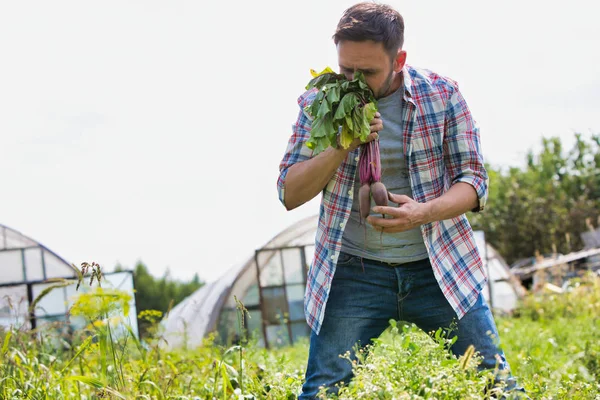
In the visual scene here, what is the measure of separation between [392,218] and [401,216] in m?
0.12

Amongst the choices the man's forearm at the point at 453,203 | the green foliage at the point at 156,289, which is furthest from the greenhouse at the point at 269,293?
the man's forearm at the point at 453,203

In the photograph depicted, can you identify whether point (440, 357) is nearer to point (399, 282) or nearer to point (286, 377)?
point (399, 282)

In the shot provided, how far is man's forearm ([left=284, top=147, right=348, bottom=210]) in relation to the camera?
8.68 feet

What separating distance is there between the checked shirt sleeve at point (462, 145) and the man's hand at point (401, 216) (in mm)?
278

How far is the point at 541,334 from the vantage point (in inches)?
265

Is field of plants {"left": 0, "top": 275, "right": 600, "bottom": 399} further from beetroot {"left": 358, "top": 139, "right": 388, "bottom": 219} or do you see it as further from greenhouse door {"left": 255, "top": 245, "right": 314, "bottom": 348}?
greenhouse door {"left": 255, "top": 245, "right": 314, "bottom": 348}

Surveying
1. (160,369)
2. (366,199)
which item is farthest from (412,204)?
(160,369)

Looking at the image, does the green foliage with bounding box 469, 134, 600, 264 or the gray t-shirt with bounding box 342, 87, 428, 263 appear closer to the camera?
the gray t-shirt with bounding box 342, 87, 428, 263

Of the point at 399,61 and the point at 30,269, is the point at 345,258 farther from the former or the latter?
the point at 30,269

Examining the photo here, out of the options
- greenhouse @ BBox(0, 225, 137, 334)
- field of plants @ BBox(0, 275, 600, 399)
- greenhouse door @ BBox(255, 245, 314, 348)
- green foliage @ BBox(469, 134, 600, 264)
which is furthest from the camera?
green foliage @ BBox(469, 134, 600, 264)

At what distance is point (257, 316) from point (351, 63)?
8.01 meters

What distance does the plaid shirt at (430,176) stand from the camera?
9.12 ft

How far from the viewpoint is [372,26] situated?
2.61 metres

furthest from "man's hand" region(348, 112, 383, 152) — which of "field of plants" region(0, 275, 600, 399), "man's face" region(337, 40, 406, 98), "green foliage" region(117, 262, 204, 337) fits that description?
"green foliage" region(117, 262, 204, 337)
